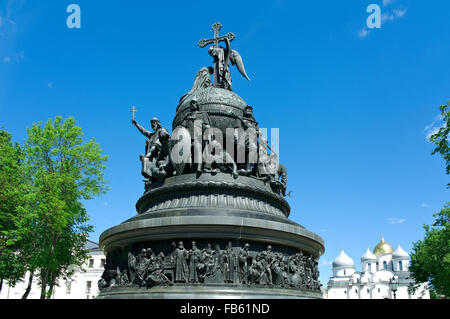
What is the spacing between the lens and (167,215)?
1127cm

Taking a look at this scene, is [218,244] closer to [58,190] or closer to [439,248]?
[58,190]

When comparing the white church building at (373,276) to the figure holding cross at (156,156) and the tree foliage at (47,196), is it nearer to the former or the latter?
the tree foliage at (47,196)

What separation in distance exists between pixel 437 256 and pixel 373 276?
5899cm

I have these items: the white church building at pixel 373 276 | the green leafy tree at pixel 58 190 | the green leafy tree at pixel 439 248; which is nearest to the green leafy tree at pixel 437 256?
the green leafy tree at pixel 439 248

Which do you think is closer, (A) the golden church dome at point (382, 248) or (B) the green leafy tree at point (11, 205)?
(B) the green leafy tree at point (11, 205)

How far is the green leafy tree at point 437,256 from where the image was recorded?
73.7 ft

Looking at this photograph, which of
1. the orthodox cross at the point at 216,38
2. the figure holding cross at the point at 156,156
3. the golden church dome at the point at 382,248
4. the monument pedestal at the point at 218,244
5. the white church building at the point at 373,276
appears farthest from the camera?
the golden church dome at the point at 382,248

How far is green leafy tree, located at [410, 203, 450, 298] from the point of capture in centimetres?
2246

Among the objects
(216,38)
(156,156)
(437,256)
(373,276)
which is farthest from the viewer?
(373,276)

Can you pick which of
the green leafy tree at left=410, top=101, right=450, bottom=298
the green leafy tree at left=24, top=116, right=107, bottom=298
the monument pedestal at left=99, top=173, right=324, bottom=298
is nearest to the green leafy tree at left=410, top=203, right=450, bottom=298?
the green leafy tree at left=410, top=101, right=450, bottom=298

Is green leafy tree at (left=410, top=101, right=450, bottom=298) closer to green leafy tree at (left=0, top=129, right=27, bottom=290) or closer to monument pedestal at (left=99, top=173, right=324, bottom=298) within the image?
monument pedestal at (left=99, top=173, right=324, bottom=298)

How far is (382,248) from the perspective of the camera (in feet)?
315

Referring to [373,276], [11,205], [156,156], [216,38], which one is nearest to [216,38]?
[216,38]
